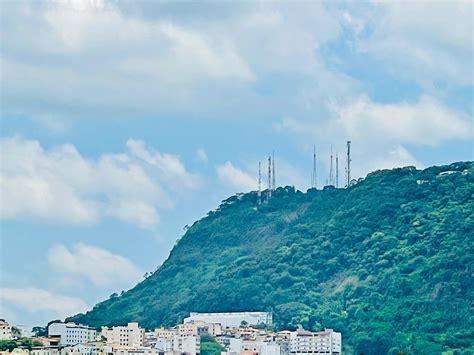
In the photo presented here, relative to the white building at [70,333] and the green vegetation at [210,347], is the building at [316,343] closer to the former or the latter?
the green vegetation at [210,347]

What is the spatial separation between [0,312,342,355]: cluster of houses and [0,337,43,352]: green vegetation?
30.4 inches

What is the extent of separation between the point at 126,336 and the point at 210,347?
5.31 meters

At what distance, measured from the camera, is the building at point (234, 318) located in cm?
11175

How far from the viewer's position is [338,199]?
130 meters

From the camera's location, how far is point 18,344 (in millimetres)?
87562

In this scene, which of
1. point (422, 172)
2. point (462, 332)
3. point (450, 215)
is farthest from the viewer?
point (422, 172)

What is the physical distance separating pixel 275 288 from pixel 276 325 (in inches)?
249

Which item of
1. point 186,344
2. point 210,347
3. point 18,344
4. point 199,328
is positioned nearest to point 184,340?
point 186,344

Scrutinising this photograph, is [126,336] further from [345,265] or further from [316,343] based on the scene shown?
[345,265]

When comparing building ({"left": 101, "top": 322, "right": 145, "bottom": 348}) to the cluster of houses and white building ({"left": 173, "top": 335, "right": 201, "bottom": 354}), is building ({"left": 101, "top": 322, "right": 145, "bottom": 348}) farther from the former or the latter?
white building ({"left": 173, "top": 335, "right": 201, "bottom": 354})

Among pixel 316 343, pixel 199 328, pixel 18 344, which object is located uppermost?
pixel 199 328

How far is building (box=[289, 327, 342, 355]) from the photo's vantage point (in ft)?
328

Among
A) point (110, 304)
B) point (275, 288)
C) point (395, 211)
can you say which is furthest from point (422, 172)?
point (110, 304)

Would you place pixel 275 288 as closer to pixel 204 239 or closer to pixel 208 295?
pixel 208 295
